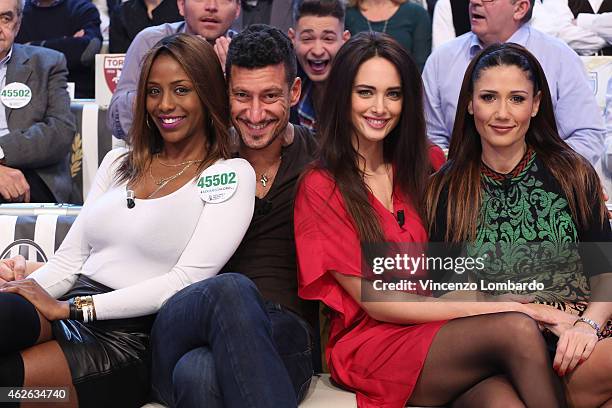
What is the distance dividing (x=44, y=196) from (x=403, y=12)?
4.85 feet

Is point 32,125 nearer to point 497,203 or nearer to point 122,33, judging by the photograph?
point 122,33

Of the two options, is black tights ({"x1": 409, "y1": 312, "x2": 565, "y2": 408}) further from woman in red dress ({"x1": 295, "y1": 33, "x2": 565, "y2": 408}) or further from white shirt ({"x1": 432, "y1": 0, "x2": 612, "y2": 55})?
white shirt ({"x1": 432, "y1": 0, "x2": 612, "y2": 55})

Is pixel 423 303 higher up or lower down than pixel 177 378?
higher up

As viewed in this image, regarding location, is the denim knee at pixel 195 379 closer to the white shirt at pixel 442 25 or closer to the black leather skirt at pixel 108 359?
the black leather skirt at pixel 108 359

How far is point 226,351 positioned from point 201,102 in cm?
60

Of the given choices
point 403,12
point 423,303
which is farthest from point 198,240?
point 403,12

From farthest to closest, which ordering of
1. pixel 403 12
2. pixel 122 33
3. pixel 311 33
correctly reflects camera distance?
pixel 122 33 → pixel 403 12 → pixel 311 33

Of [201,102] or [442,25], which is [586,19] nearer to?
[442,25]

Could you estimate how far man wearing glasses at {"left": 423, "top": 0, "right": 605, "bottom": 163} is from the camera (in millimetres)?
3023

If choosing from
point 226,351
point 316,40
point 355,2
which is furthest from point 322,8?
point 226,351

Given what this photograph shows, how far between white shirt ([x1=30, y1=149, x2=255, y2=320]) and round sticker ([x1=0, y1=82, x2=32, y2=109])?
3.88 ft

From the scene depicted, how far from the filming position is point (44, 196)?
3.05m

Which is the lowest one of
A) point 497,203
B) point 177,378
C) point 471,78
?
point 177,378

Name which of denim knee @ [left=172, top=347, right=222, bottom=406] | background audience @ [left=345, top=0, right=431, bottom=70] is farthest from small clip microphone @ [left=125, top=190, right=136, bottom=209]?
background audience @ [left=345, top=0, right=431, bottom=70]
